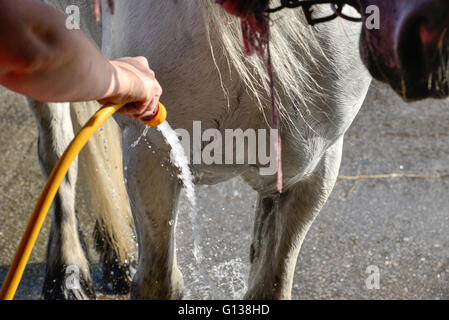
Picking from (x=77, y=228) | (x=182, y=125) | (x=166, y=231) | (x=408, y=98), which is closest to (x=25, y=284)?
(x=77, y=228)

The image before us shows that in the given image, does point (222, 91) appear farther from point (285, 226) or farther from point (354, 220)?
point (354, 220)

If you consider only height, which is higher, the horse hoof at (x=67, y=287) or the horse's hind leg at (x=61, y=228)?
the horse's hind leg at (x=61, y=228)

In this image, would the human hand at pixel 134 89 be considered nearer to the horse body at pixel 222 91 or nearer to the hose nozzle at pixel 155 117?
the hose nozzle at pixel 155 117

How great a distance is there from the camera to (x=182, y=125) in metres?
0.89

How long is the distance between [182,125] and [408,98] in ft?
1.16

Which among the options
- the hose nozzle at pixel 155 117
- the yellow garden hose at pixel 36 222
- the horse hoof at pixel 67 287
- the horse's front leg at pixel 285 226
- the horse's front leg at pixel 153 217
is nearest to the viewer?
the yellow garden hose at pixel 36 222

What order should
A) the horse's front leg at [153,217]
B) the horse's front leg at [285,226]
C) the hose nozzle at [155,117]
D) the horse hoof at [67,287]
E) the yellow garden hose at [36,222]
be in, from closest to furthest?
the yellow garden hose at [36,222]
the hose nozzle at [155,117]
the horse's front leg at [153,217]
the horse's front leg at [285,226]
the horse hoof at [67,287]

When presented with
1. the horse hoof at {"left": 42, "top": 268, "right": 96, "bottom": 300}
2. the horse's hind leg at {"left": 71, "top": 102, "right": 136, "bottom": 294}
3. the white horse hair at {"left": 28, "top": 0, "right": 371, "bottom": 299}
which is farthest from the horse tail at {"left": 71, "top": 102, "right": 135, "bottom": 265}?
the white horse hair at {"left": 28, "top": 0, "right": 371, "bottom": 299}

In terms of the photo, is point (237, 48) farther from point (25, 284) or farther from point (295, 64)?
point (25, 284)

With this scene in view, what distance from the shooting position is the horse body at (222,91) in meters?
0.82

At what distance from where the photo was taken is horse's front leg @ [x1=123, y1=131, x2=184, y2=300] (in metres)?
0.97

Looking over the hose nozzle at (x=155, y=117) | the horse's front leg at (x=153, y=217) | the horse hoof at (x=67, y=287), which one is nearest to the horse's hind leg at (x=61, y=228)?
the horse hoof at (x=67, y=287)

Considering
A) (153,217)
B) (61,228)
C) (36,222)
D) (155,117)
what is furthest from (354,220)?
(36,222)

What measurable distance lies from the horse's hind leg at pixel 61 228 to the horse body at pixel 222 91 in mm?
461
